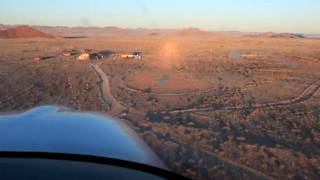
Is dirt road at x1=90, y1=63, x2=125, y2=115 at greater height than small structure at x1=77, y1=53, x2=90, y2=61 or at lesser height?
greater

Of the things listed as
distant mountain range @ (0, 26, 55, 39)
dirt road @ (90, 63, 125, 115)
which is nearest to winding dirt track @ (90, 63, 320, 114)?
dirt road @ (90, 63, 125, 115)

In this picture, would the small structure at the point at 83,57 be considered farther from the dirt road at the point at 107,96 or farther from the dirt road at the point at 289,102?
the dirt road at the point at 289,102

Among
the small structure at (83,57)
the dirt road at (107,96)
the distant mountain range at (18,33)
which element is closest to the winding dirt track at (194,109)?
the dirt road at (107,96)

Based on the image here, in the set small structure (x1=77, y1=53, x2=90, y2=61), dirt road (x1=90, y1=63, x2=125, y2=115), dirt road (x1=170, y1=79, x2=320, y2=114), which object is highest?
dirt road (x1=170, y1=79, x2=320, y2=114)

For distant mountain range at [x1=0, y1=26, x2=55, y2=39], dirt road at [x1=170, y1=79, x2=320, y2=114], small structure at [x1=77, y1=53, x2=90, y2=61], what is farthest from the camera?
distant mountain range at [x1=0, y1=26, x2=55, y2=39]

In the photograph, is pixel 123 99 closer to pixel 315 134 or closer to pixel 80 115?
pixel 315 134

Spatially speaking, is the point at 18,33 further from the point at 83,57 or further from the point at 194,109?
the point at 194,109

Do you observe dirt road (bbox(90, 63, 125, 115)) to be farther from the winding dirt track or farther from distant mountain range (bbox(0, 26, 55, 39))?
distant mountain range (bbox(0, 26, 55, 39))

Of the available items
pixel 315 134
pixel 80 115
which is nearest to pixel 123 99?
pixel 315 134

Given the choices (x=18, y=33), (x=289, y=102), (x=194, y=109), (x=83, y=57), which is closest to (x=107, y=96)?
(x=194, y=109)

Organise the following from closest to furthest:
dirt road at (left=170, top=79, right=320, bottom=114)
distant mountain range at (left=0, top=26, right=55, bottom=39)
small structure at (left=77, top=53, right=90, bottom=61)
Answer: dirt road at (left=170, top=79, right=320, bottom=114), small structure at (left=77, top=53, right=90, bottom=61), distant mountain range at (left=0, top=26, right=55, bottom=39)

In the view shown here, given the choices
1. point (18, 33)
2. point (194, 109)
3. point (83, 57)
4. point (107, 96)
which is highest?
point (194, 109)
